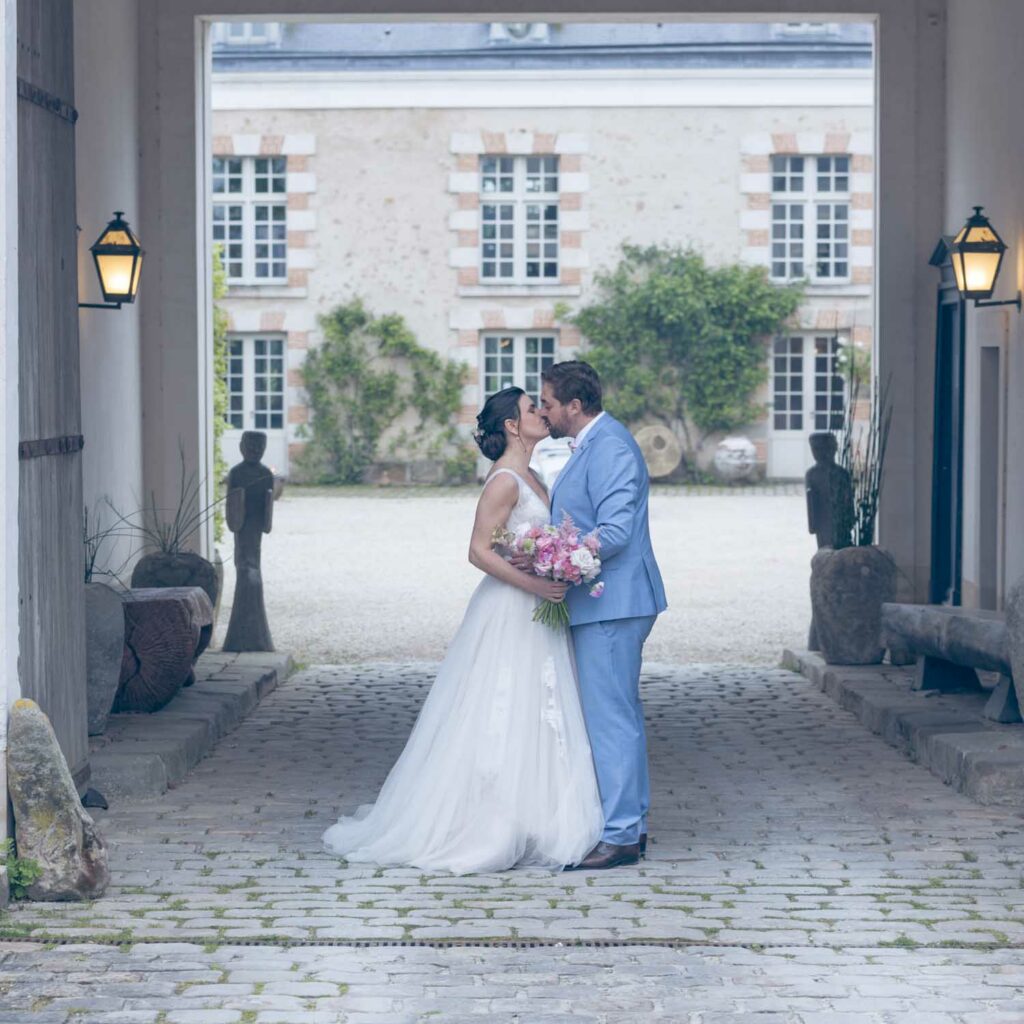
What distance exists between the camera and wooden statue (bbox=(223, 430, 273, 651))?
11727mm

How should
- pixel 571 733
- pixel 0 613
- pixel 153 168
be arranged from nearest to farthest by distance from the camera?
pixel 0 613
pixel 571 733
pixel 153 168

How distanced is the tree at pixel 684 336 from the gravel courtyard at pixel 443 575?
2.01 metres

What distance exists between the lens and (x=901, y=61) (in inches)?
493

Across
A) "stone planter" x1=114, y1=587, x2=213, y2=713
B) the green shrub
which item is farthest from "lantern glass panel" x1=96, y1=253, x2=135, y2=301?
the green shrub

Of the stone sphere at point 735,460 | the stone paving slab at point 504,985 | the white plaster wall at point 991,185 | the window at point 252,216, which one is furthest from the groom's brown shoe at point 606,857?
the window at point 252,216

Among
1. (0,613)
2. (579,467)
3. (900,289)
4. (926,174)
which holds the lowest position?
(0,613)

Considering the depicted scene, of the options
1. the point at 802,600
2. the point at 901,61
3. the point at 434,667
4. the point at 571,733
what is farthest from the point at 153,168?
the point at 571,733

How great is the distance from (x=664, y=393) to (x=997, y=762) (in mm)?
21957

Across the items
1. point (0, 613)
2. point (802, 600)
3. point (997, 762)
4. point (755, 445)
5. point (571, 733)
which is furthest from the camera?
point (755, 445)

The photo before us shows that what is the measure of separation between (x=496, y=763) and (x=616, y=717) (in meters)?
0.43

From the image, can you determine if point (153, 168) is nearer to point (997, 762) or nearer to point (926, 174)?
point (926, 174)

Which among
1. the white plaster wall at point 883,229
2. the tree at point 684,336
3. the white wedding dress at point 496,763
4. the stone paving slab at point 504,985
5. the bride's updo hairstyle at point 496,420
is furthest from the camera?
the tree at point 684,336

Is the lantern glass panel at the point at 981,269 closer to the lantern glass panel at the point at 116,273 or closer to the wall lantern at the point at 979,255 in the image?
the wall lantern at the point at 979,255

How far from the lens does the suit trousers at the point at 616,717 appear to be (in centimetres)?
627
